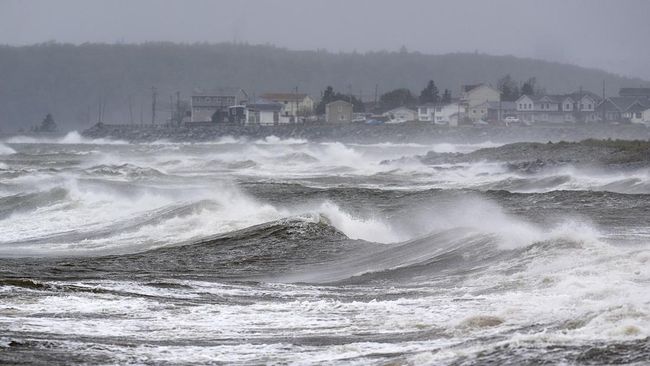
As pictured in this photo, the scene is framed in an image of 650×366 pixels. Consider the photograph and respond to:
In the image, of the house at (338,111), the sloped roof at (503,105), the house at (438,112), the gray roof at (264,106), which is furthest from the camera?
the gray roof at (264,106)

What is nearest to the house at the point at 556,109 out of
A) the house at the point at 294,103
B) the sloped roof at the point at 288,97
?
the house at the point at 294,103

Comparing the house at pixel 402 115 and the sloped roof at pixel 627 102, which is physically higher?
the sloped roof at pixel 627 102

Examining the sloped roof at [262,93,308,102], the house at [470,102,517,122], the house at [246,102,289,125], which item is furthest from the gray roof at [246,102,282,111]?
the house at [470,102,517,122]

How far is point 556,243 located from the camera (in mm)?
15859

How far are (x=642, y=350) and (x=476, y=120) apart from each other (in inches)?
5369

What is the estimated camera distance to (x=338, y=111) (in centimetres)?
14675

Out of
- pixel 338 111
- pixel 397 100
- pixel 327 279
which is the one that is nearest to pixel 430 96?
pixel 397 100

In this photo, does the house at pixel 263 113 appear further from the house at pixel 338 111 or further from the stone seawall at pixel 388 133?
the stone seawall at pixel 388 133

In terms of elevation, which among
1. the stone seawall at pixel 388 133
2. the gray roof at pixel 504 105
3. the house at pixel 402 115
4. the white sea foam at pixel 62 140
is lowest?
the white sea foam at pixel 62 140

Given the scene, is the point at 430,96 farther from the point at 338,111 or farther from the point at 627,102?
the point at 627,102

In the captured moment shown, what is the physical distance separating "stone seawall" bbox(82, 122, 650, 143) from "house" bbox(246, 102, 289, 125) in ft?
35.2

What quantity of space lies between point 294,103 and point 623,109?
51836mm

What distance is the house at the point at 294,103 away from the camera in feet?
533

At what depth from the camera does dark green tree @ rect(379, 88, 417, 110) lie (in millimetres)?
162250
